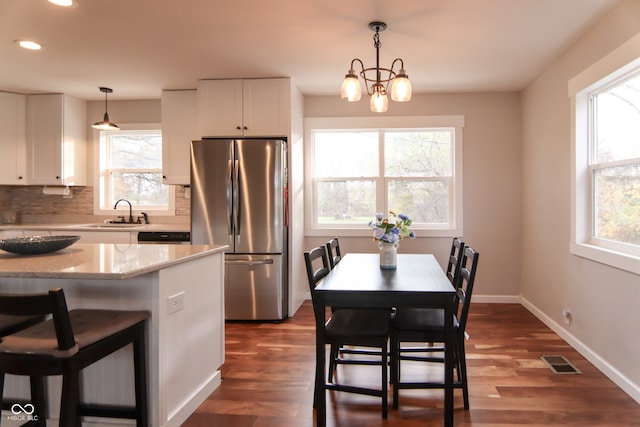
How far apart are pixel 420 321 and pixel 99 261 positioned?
5.57ft

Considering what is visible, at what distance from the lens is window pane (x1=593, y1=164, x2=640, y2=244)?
261 centimetres

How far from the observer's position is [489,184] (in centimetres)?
461

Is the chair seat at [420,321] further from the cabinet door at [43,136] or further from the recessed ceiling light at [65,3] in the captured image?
the cabinet door at [43,136]

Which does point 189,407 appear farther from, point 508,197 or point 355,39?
point 508,197

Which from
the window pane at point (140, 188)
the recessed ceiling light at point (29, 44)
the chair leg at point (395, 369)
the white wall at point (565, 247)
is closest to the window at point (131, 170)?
the window pane at point (140, 188)

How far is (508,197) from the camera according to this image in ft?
15.1

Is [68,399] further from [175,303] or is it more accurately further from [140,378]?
Answer: [175,303]

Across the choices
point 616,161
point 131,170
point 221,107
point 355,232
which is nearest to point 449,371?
point 616,161

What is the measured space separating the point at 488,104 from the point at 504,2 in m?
2.16

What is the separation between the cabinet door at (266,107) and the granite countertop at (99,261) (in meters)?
1.85

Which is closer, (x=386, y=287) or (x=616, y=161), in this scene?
(x=386, y=287)

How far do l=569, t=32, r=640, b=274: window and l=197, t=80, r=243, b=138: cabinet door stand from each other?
293 centimetres

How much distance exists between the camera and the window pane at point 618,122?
2621 millimetres

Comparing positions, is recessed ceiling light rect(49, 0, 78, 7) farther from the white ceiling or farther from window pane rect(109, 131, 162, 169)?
window pane rect(109, 131, 162, 169)
